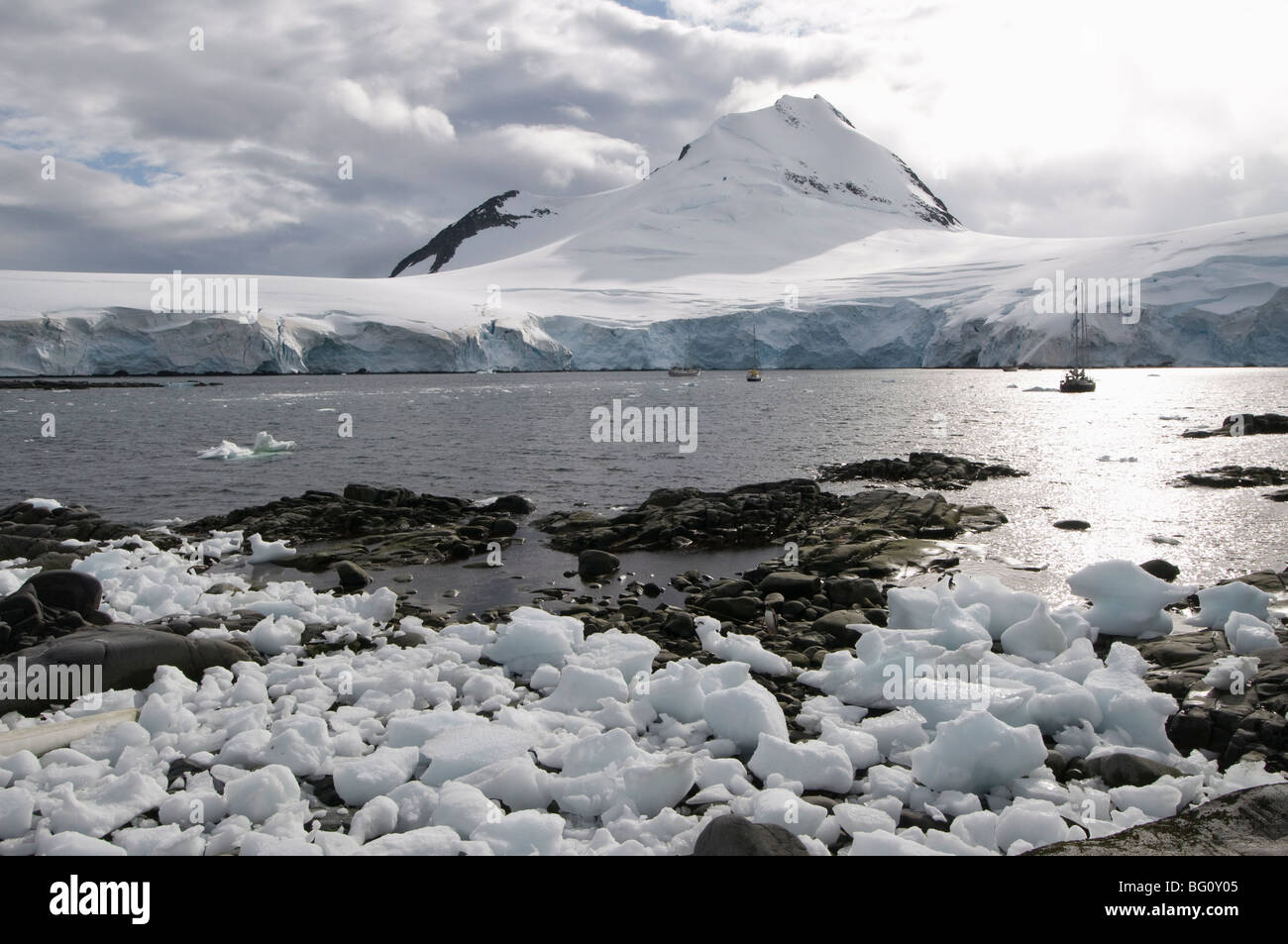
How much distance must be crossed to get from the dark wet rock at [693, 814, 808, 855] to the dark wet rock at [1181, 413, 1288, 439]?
95.6ft

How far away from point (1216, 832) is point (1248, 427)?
29878 millimetres

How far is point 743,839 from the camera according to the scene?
3738 mm

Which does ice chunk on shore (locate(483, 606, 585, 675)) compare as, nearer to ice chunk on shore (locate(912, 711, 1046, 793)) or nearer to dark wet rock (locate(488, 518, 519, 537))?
ice chunk on shore (locate(912, 711, 1046, 793))

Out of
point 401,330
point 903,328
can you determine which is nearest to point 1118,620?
point 401,330

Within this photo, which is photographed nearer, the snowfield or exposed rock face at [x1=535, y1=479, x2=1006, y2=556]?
the snowfield

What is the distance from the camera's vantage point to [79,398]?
46.2 m

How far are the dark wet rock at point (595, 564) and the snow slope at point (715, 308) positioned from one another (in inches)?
2431

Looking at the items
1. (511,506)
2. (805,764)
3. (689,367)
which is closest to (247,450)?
(511,506)

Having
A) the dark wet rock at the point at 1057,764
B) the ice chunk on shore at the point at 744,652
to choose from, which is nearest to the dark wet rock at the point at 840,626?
the ice chunk on shore at the point at 744,652

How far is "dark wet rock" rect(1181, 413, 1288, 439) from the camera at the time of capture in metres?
27.3

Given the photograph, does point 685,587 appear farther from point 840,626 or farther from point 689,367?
point 689,367

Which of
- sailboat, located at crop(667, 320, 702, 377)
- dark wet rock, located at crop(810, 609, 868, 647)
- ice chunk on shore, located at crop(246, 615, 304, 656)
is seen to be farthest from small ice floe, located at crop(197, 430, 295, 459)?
sailboat, located at crop(667, 320, 702, 377)

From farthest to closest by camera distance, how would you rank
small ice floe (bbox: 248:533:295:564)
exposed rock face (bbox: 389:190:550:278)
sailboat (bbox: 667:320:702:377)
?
exposed rock face (bbox: 389:190:550:278) → sailboat (bbox: 667:320:702:377) → small ice floe (bbox: 248:533:295:564)
